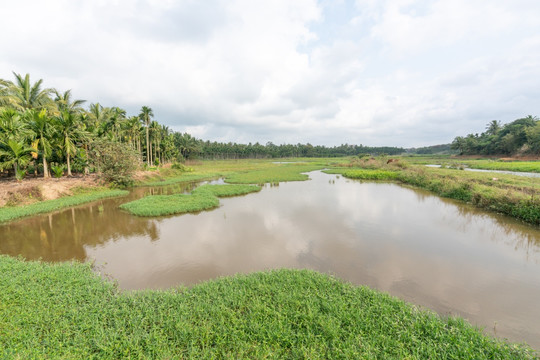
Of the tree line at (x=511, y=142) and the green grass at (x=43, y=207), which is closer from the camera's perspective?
the green grass at (x=43, y=207)

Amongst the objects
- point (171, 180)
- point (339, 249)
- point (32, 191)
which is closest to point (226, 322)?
point (339, 249)

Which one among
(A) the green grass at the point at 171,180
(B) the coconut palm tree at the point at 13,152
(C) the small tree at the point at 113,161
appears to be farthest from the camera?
(A) the green grass at the point at 171,180

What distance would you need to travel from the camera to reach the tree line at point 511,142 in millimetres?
47844

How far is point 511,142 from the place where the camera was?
55625mm

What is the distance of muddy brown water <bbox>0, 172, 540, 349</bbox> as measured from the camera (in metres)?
6.61

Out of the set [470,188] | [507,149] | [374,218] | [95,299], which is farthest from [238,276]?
[507,149]

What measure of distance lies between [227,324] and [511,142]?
84.6 metres

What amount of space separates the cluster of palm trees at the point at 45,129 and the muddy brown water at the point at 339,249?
9.74m

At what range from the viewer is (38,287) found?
599 cm

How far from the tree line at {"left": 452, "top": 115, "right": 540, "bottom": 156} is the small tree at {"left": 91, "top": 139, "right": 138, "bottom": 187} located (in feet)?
260

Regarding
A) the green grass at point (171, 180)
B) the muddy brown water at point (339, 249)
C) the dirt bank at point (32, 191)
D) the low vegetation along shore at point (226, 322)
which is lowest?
the muddy brown water at point (339, 249)

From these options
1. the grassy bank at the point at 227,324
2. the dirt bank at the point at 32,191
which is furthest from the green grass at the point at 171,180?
the grassy bank at the point at 227,324

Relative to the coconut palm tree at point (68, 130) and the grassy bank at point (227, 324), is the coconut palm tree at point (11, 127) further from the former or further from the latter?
the grassy bank at point (227, 324)

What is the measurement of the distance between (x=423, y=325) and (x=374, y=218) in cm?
1026
